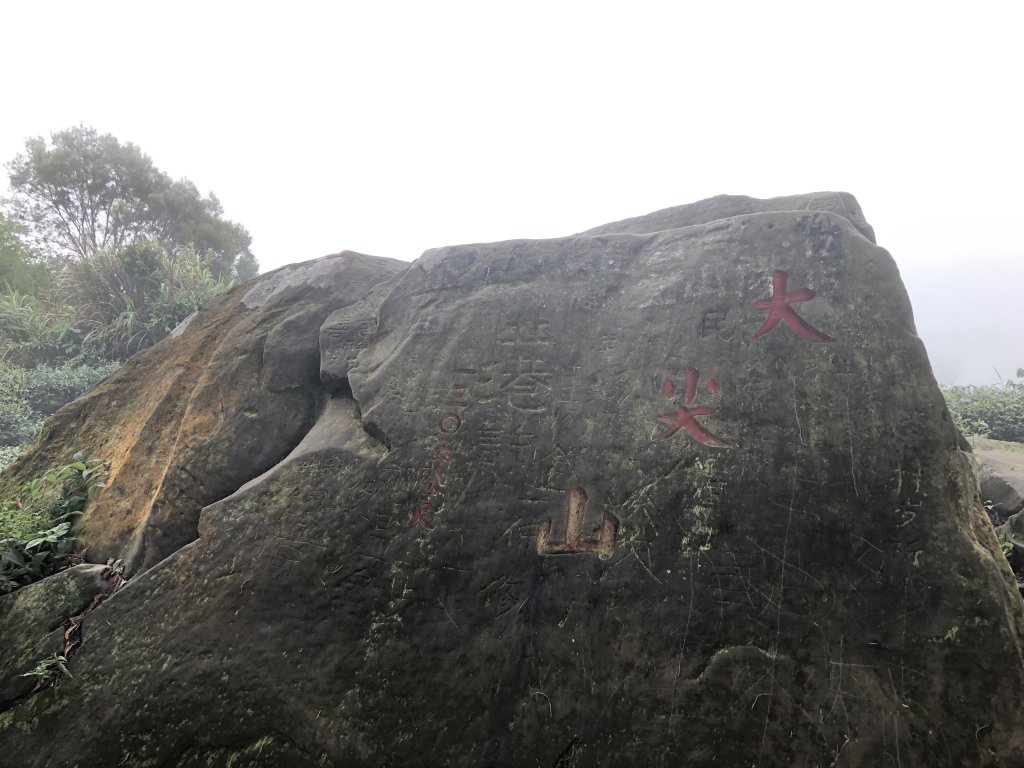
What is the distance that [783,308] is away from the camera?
336cm

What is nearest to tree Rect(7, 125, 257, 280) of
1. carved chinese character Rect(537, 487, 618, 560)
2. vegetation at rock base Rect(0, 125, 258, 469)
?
vegetation at rock base Rect(0, 125, 258, 469)

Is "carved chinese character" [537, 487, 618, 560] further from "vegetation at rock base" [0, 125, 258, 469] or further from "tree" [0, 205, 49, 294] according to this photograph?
"tree" [0, 205, 49, 294]

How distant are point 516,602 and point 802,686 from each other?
153cm

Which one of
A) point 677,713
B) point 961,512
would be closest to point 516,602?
point 677,713

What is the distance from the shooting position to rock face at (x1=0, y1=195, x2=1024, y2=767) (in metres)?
2.78

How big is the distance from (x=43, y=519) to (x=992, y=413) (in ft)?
42.0

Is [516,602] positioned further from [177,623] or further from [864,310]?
[864,310]

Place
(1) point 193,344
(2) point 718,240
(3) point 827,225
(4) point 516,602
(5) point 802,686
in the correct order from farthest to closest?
(1) point 193,344 → (2) point 718,240 → (3) point 827,225 → (4) point 516,602 → (5) point 802,686

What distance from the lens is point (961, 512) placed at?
112 inches

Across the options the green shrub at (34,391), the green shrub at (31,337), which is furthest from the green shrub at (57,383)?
the green shrub at (31,337)

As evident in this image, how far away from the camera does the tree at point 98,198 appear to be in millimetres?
15961

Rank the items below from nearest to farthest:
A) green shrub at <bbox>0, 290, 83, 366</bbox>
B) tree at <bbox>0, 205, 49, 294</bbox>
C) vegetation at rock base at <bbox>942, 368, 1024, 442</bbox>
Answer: vegetation at rock base at <bbox>942, 368, 1024, 442</bbox>, green shrub at <bbox>0, 290, 83, 366</bbox>, tree at <bbox>0, 205, 49, 294</bbox>

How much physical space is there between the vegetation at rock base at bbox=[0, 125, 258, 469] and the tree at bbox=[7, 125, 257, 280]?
3 cm

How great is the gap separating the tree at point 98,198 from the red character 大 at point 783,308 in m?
16.7
